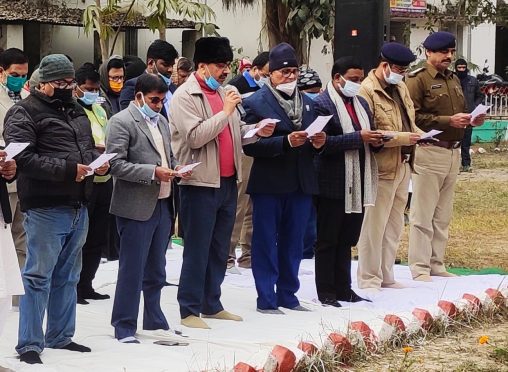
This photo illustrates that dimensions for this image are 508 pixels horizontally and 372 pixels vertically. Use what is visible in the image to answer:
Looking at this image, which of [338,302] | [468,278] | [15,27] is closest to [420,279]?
[468,278]

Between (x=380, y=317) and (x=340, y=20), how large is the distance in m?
3.44

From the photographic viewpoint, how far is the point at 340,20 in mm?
10125

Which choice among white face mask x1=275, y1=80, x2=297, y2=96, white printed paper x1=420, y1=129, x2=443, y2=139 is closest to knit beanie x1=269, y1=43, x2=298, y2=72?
white face mask x1=275, y1=80, x2=297, y2=96

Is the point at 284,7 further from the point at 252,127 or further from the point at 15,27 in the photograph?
the point at 252,127

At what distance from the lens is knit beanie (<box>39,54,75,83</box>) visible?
20.5 feet

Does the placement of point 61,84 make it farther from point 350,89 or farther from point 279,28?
point 279,28

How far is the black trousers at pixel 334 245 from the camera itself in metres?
8.30

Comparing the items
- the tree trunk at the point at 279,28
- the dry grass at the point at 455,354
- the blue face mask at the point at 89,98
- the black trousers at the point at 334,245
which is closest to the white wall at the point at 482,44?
the tree trunk at the point at 279,28

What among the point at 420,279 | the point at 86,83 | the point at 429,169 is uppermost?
the point at 86,83

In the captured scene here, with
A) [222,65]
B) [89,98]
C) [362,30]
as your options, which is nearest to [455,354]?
[222,65]

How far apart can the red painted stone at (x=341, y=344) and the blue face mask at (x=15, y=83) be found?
111 inches

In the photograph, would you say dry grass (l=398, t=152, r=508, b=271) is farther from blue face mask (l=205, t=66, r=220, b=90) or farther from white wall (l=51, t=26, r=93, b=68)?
white wall (l=51, t=26, r=93, b=68)

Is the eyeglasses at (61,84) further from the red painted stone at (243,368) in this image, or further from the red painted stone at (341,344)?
the red painted stone at (341,344)

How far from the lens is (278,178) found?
782 cm
